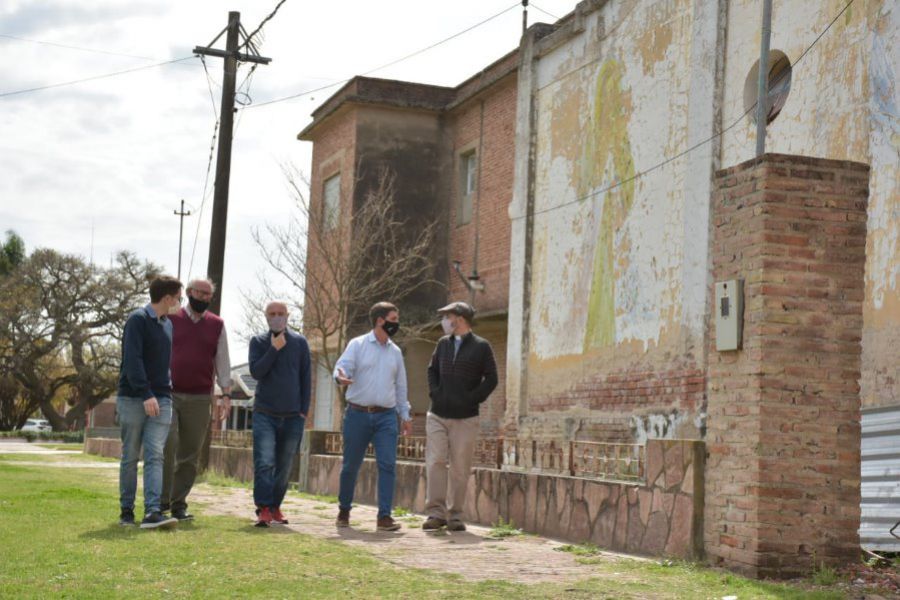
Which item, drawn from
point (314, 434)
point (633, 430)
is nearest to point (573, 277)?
point (633, 430)

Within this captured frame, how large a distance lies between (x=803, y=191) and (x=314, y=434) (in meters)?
10.3

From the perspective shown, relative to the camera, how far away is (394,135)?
2825 centimetres

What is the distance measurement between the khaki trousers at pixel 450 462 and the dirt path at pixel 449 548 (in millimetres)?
266

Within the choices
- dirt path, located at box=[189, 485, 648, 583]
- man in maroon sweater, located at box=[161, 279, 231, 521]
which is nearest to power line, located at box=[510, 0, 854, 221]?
dirt path, located at box=[189, 485, 648, 583]

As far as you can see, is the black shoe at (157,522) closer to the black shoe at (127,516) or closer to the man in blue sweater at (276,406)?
the black shoe at (127,516)

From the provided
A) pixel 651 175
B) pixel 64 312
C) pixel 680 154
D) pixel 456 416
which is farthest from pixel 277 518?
pixel 64 312

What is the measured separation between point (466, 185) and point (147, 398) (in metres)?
18.7

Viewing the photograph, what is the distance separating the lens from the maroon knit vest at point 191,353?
10180 mm

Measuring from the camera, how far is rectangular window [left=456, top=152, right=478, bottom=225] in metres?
27.1

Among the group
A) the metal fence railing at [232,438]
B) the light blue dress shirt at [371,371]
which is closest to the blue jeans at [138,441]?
the light blue dress shirt at [371,371]

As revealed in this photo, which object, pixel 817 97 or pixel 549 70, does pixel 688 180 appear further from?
pixel 549 70

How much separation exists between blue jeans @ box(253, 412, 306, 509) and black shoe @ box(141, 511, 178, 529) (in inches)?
36.3

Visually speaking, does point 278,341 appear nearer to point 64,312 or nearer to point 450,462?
point 450,462

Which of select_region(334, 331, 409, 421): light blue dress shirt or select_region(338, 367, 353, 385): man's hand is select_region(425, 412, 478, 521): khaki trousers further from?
select_region(338, 367, 353, 385): man's hand
